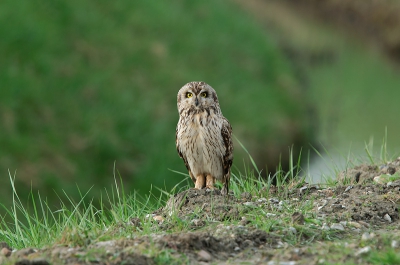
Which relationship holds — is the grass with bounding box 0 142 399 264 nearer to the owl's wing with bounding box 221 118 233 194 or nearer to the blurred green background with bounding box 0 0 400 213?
the owl's wing with bounding box 221 118 233 194

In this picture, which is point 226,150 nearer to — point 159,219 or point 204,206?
point 204,206

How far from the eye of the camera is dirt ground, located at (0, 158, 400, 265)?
4035mm

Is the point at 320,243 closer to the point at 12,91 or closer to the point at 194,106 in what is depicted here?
the point at 194,106

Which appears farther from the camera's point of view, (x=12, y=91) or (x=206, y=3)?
(x=206, y=3)

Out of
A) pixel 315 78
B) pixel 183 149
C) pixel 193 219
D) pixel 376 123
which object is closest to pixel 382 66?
pixel 315 78

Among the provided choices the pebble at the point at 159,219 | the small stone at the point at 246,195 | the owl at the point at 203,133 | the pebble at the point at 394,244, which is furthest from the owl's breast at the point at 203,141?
the pebble at the point at 394,244

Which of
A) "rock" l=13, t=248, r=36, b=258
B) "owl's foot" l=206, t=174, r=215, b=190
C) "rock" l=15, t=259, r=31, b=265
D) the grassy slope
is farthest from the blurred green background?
"rock" l=15, t=259, r=31, b=265

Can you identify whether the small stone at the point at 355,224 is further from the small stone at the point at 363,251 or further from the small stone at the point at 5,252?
the small stone at the point at 5,252

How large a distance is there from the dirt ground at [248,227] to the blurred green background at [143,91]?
343 cm

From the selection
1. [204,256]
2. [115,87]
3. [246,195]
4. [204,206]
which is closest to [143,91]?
[115,87]

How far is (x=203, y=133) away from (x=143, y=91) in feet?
25.8

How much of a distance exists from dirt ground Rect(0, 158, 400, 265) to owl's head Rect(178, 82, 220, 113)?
3.57 feet

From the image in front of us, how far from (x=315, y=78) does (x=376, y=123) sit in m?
3.83

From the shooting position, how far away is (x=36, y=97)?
12047mm
